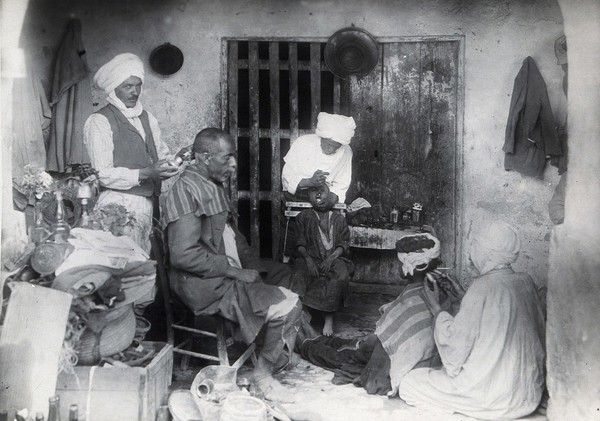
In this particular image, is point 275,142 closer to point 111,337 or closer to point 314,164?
point 314,164

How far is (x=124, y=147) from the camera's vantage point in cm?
509

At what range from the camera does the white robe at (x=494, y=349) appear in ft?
12.6

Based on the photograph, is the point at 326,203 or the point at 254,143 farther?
the point at 254,143

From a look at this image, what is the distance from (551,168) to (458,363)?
3.47 meters

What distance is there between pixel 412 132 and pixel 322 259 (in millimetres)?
2025

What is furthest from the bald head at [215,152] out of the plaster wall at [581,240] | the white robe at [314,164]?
the plaster wall at [581,240]

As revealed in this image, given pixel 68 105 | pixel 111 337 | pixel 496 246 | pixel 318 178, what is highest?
pixel 68 105

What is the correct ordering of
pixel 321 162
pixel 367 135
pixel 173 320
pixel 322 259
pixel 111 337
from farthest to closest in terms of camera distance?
pixel 367 135 < pixel 321 162 < pixel 322 259 < pixel 173 320 < pixel 111 337

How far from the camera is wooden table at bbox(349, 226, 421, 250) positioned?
670cm

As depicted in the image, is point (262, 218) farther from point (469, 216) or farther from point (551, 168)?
point (551, 168)

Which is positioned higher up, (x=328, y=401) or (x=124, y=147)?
(x=124, y=147)

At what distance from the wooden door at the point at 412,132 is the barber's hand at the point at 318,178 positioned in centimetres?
114

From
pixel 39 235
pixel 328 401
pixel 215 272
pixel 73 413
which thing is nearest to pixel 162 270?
pixel 215 272

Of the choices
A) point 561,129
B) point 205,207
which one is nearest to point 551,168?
point 561,129
